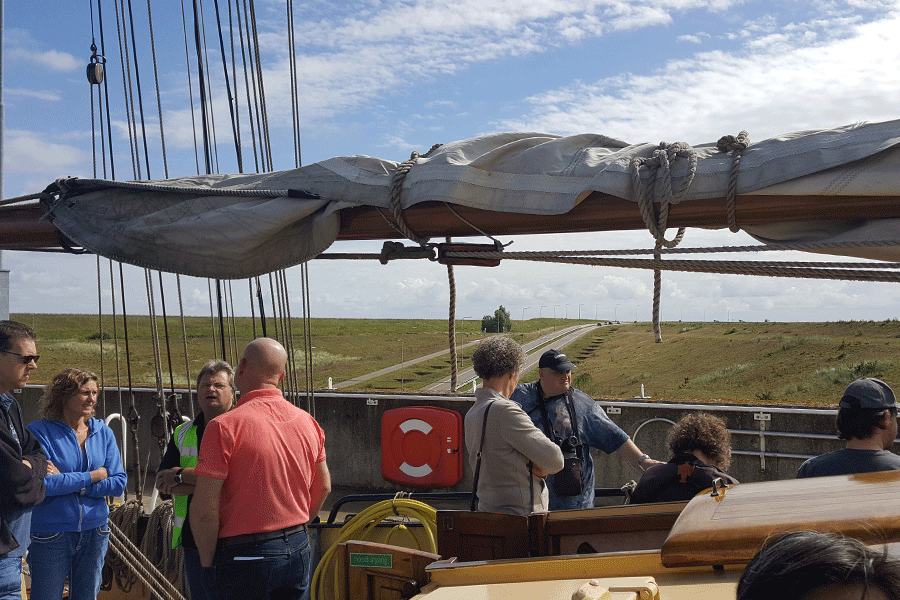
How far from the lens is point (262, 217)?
3076 millimetres

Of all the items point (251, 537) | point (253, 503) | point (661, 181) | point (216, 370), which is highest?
point (661, 181)

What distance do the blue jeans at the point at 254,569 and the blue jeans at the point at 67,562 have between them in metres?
1.22

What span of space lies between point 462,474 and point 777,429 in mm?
3384

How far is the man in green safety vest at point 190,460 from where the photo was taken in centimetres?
313

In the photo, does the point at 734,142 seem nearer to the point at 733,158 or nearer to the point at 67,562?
the point at 733,158

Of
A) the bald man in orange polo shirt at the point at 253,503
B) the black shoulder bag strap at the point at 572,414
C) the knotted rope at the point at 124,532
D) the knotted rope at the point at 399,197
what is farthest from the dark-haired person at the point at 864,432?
the knotted rope at the point at 124,532

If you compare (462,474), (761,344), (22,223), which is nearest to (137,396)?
(462,474)

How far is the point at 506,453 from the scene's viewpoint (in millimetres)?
3143

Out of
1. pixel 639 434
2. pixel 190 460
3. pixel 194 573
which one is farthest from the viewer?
pixel 639 434

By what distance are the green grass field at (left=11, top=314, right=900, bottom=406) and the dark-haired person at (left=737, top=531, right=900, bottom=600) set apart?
30719 mm

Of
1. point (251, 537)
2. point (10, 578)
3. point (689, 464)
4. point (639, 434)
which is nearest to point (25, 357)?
point (10, 578)

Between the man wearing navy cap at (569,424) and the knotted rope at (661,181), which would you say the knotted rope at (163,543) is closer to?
the man wearing navy cap at (569,424)

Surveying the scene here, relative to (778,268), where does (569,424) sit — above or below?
below

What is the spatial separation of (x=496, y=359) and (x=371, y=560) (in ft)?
3.34
